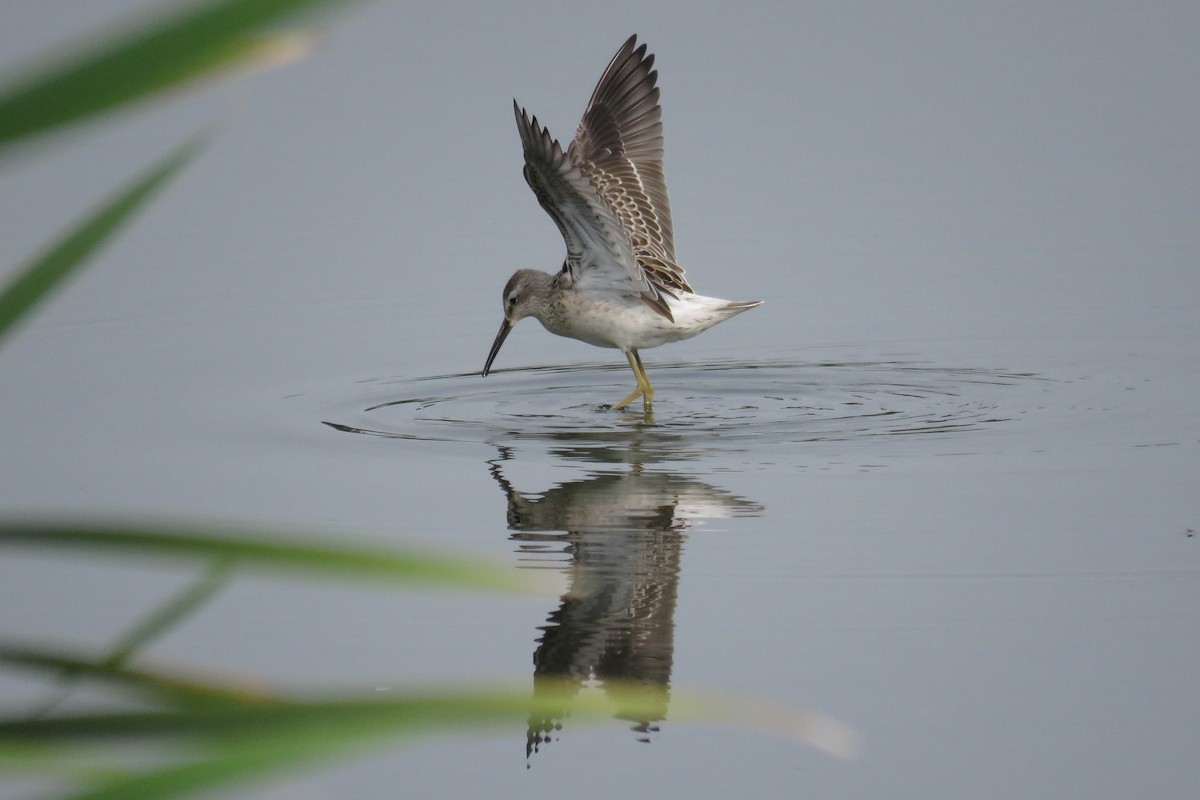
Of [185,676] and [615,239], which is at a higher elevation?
[615,239]

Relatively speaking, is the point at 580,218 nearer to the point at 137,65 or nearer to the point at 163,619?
the point at 163,619

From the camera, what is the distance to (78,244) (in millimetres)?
1501

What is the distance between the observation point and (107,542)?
143 centimetres

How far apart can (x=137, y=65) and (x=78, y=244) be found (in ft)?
1.28

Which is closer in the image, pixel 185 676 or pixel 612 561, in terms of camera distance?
pixel 185 676

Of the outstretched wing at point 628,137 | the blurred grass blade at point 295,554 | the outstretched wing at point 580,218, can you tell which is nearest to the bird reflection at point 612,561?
the outstretched wing at point 580,218

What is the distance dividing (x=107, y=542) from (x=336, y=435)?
7.23 meters

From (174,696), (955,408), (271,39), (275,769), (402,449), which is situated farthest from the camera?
(955,408)

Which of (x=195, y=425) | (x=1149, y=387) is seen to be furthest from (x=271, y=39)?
(x=1149, y=387)

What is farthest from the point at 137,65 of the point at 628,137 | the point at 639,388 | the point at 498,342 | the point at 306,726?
the point at 628,137

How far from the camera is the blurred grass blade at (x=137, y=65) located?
→ 113 centimetres

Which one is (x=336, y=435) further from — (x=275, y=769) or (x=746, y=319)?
(x=275, y=769)

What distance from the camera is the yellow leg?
9633 mm

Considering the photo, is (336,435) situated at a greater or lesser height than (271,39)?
lesser
